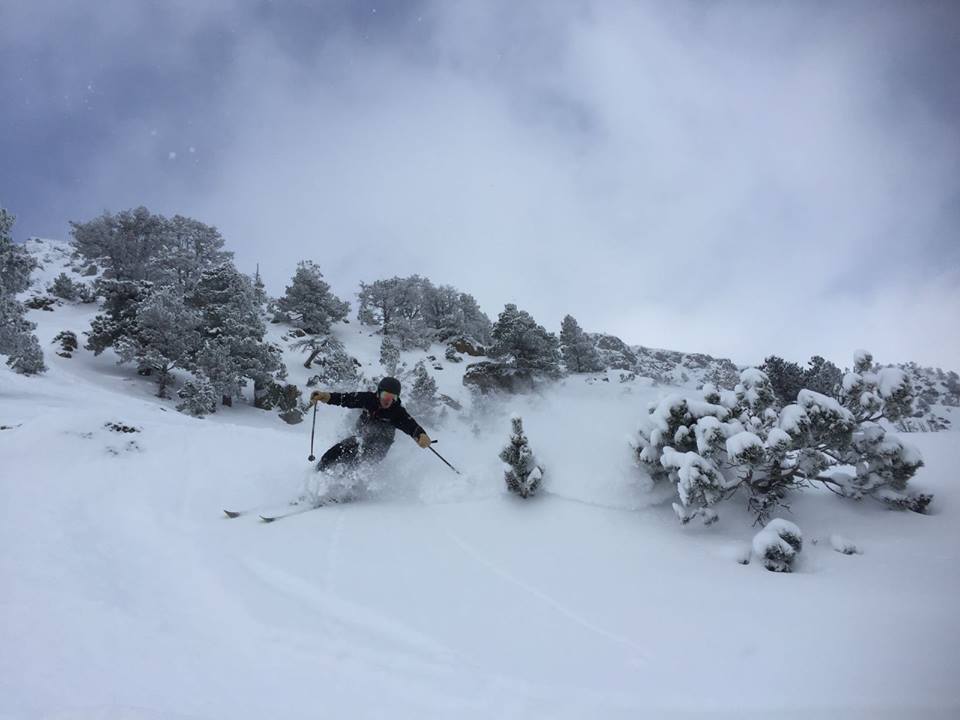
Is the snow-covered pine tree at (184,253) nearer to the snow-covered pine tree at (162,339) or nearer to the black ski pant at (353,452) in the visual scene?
the snow-covered pine tree at (162,339)

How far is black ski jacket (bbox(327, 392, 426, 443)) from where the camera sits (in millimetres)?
6004

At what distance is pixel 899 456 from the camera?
4.25 metres

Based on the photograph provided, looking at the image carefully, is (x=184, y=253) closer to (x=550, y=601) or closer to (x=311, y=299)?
(x=311, y=299)

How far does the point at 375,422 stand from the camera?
6035 mm

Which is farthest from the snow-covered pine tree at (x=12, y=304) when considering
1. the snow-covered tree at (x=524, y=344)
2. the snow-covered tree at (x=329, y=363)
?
the snow-covered tree at (x=524, y=344)

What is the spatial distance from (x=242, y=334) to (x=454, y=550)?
2230 cm

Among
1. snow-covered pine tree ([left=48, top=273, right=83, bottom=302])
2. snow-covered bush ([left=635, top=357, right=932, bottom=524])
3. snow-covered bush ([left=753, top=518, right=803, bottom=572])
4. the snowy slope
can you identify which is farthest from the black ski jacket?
snow-covered pine tree ([left=48, top=273, right=83, bottom=302])

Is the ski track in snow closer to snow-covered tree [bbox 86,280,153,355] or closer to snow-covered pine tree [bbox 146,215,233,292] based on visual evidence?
snow-covered tree [bbox 86,280,153,355]

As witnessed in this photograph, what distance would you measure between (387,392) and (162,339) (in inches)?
794

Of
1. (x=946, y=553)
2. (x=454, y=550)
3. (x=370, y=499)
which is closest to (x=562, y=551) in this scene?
(x=454, y=550)

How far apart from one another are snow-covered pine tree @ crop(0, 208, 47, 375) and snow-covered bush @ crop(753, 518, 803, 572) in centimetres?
2086

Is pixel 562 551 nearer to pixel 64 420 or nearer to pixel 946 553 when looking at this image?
pixel 946 553

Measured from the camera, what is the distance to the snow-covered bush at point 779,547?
→ 11.7 ft

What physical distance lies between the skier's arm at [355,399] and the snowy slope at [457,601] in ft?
3.24
